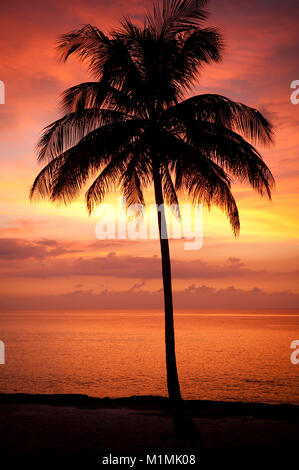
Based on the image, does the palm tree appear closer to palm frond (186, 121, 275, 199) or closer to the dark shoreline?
palm frond (186, 121, 275, 199)

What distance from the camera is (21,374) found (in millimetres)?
35812

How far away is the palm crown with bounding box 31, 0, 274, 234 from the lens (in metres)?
11.8

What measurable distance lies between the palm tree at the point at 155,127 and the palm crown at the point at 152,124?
1.1 inches

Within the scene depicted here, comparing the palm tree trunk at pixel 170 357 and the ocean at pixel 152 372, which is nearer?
the palm tree trunk at pixel 170 357

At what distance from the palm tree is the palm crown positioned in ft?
0.09

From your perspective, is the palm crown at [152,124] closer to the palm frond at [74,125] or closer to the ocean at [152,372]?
the palm frond at [74,125]

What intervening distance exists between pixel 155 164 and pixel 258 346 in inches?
2030

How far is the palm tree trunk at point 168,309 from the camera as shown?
11422 millimetres

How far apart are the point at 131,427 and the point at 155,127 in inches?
331

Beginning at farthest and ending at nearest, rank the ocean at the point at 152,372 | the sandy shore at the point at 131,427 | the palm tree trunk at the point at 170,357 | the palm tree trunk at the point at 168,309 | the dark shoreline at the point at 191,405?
the ocean at the point at 152,372 → the dark shoreline at the point at 191,405 → the palm tree trunk at the point at 168,309 → the palm tree trunk at the point at 170,357 → the sandy shore at the point at 131,427

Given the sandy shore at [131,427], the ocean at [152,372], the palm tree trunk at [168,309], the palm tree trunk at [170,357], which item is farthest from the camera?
the ocean at [152,372]

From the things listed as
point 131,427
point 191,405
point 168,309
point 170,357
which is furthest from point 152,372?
point 168,309

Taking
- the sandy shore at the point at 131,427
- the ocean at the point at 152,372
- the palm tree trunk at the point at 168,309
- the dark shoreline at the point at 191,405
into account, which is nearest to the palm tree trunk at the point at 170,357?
the palm tree trunk at the point at 168,309

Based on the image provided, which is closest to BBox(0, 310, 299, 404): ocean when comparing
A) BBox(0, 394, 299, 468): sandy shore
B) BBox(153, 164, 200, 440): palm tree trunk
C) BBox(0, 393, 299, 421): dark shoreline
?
BBox(0, 393, 299, 421): dark shoreline
